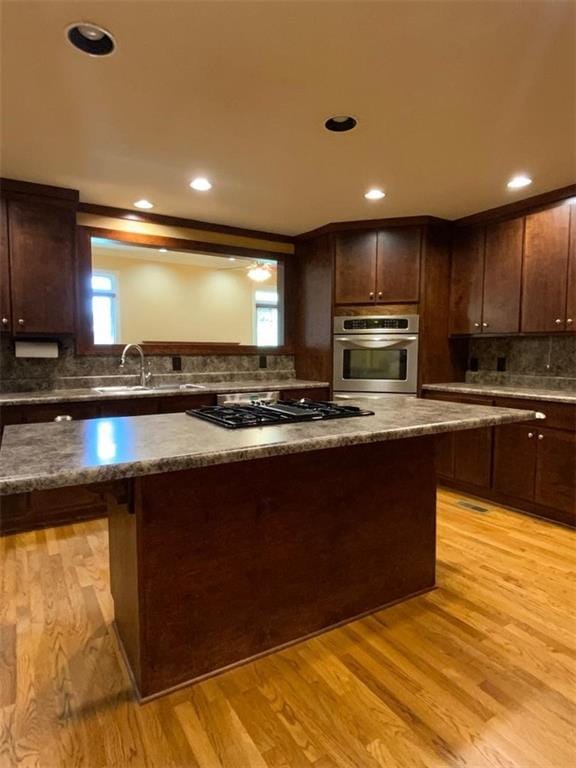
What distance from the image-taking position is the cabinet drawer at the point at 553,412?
2.90 metres

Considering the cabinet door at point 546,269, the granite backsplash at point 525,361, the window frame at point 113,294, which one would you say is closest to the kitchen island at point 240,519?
the cabinet door at point 546,269

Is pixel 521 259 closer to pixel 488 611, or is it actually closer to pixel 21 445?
pixel 488 611

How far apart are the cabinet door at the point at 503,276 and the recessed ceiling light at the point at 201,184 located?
89.7 inches

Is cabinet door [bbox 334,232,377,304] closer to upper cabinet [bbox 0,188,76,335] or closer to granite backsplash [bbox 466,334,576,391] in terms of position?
granite backsplash [bbox 466,334,576,391]

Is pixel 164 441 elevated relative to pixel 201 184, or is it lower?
lower

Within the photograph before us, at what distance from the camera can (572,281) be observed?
3117 mm

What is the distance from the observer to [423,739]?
→ 136cm

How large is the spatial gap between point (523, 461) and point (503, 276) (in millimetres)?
1458

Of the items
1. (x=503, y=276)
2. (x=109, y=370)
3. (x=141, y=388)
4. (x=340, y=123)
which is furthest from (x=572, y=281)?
(x=109, y=370)

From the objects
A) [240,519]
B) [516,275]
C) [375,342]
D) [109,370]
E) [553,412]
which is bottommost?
[240,519]

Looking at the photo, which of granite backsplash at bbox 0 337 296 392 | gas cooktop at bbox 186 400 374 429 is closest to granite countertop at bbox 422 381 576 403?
granite backsplash at bbox 0 337 296 392

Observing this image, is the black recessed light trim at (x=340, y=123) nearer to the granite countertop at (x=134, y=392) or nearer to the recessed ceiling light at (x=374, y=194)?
the recessed ceiling light at (x=374, y=194)

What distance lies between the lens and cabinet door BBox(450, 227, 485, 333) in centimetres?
373

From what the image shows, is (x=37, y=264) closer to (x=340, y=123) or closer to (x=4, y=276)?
(x=4, y=276)
